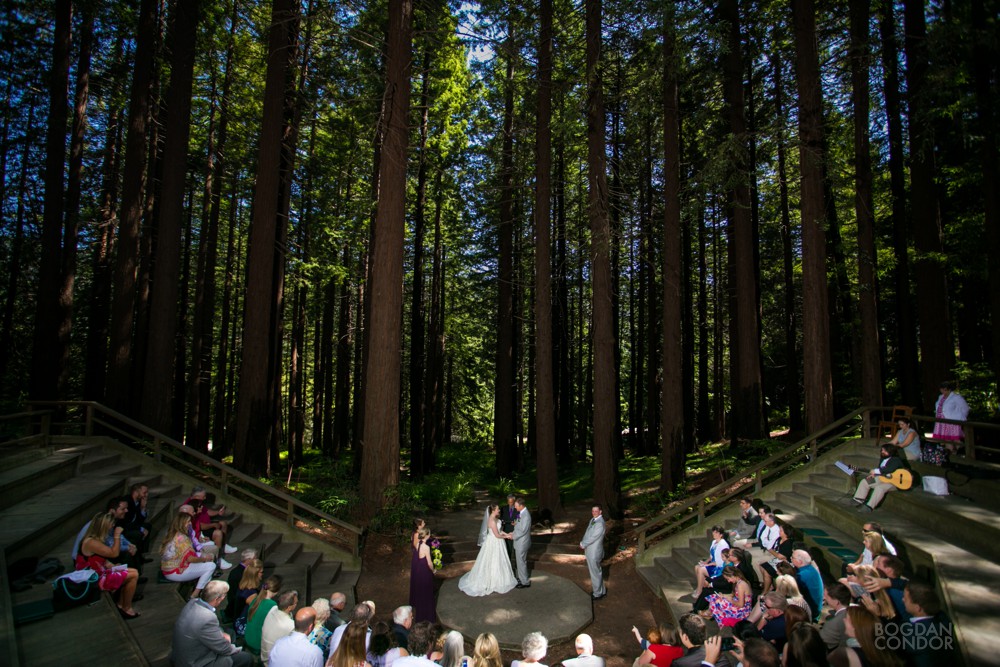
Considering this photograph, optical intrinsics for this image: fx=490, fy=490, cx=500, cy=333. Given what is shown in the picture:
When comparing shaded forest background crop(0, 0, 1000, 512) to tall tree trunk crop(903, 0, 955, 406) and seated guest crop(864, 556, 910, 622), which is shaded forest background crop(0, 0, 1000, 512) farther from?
seated guest crop(864, 556, 910, 622)

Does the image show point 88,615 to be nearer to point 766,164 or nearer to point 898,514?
point 898,514

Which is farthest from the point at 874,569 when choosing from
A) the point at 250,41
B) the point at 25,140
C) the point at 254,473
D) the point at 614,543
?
the point at 25,140

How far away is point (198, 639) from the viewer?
5422mm

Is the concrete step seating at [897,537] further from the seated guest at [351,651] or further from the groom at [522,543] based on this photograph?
the seated guest at [351,651]

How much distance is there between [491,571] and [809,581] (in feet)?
18.8

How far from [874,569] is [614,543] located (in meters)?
7.53

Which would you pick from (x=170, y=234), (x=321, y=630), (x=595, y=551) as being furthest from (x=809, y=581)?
(x=170, y=234)

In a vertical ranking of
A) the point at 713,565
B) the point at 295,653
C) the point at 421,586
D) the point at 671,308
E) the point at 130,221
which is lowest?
the point at 421,586

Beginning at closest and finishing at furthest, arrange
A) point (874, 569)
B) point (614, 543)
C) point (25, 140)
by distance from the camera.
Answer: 1. point (874, 569)
2. point (614, 543)
3. point (25, 140)

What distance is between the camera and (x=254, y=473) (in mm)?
13164

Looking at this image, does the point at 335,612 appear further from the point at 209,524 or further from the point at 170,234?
the point at 170,234

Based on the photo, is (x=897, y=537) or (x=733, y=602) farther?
(x=897, y=537)

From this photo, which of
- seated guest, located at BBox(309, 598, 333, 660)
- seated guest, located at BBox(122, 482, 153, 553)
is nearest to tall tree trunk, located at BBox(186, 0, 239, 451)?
seated guest, located at BBox(122, 482, 153, 553)

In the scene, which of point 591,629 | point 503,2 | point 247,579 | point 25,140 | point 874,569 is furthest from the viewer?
point 25,140
